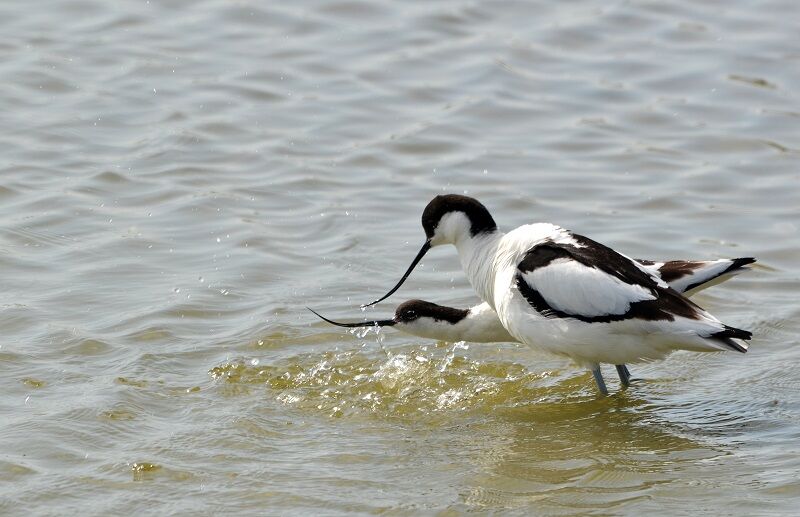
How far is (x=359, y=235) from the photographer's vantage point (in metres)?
9.42

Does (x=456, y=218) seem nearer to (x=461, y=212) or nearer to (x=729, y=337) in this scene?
(x=461, y=212)

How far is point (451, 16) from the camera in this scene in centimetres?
1351

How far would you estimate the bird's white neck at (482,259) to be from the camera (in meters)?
7.50

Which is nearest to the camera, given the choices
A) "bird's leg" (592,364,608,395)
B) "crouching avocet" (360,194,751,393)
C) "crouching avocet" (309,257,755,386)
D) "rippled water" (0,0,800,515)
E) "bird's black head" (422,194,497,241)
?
"rippled water" (0,0,800,515)

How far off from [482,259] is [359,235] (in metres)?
1.99

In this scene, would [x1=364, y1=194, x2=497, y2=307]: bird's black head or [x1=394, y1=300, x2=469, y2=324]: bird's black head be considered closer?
[x1=394, y1=300, x2=469, y2=324]: bird's black head

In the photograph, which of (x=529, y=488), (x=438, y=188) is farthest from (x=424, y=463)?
(x=438, y=188)

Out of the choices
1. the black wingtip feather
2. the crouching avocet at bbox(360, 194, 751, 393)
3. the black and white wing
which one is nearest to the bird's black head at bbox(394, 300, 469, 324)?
the crouching avocet at bbox(360, 194, 751, 393)

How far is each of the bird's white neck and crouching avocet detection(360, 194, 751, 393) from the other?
84 millimetres

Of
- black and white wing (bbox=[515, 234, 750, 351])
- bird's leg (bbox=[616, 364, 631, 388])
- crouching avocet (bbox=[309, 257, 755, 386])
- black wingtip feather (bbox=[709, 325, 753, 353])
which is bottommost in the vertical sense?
bird's leg (bbox=[616, 364, 631, 388])

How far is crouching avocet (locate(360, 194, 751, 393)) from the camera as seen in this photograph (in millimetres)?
6625

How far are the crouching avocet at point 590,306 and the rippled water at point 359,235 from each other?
0.38m

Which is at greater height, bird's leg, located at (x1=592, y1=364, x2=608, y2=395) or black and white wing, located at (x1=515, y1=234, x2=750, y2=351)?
black and white wing, located at (x1=515, y1=234, x2=750, y2=351)

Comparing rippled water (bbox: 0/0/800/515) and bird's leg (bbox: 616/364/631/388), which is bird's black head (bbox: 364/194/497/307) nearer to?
rippled water (bbox: 0/0/800/515)
